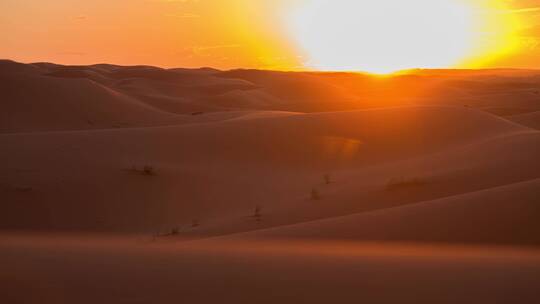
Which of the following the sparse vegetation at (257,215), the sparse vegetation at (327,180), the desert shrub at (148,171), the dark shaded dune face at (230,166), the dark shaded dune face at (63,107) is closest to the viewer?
the sparse vegetation at (257,215)

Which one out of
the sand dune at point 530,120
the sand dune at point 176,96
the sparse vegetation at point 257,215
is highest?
the sand dune at point 176,96

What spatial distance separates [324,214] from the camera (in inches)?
336

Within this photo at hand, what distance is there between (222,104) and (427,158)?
22744 millimetres

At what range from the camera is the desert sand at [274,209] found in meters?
4.40

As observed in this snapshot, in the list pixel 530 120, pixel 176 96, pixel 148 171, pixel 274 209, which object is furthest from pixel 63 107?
pixel 274 209

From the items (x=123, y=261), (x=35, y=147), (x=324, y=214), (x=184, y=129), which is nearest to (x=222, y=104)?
(x=184, y=129)

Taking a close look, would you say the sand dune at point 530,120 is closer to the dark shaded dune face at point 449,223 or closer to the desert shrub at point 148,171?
the desert shrub at point 148,171

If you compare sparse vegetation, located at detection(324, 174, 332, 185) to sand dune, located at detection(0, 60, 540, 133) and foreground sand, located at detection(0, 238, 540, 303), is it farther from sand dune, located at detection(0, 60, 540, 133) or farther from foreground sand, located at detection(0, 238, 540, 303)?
sand dune, located at detection(0, 60, 540, 133)

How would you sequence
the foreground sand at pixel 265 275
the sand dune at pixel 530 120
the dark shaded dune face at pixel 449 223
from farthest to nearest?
the sand dune at pixel 530 120, the dark shaded dune face at pixel 449 223, the foreground sand at pixel 265 275

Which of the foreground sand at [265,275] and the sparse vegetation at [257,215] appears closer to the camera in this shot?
the foreground sand at [265,275]

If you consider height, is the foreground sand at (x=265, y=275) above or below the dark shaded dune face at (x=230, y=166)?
below

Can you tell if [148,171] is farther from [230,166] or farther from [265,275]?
[265,275]

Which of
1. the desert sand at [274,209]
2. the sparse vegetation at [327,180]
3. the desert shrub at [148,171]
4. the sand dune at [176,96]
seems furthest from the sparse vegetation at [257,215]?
the sand dune at [176,96]

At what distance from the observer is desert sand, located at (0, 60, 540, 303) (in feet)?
14.4
